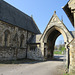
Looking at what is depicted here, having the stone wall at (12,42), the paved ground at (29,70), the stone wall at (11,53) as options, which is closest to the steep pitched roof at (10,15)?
the stone wall at (12,42)

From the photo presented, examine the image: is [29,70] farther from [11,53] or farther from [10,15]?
[10,15]

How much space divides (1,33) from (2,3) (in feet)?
24.0

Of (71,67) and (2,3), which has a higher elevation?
(2,3)

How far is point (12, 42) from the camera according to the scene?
17266mm

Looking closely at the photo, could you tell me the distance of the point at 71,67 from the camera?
25.2ft

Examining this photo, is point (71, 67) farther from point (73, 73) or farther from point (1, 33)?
point (1, 33)

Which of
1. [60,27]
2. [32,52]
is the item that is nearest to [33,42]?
[32,52]

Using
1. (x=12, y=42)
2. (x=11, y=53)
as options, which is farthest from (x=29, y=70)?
(x=12, y=42)

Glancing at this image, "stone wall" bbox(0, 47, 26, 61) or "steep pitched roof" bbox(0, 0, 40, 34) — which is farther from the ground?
"steep pitched roof" bbox(0, 0, 40, 34)

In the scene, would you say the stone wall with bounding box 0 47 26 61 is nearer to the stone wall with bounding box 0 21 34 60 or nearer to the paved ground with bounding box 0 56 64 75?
the stone wall with bounding box 0 21 34 60

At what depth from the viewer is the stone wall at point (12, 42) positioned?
15398mm

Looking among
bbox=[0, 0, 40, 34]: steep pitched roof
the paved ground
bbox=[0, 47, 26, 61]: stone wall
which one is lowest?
the paved ground

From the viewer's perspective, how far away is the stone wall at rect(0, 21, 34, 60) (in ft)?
50.5

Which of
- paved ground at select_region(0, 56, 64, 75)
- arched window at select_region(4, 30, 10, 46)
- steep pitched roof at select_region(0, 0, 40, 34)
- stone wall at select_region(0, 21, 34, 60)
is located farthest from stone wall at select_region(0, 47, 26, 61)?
steep pitched roof at select_region(0, 0, 40, 34)
